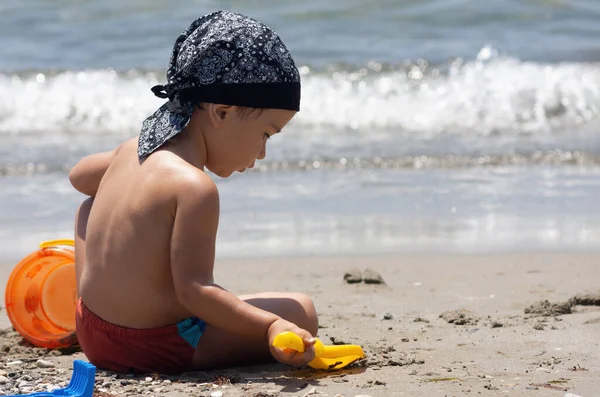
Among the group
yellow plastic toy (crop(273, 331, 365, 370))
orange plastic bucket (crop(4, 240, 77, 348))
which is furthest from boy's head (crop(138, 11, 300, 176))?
orange plastic bucket (crop(4, 240, 77, 348))

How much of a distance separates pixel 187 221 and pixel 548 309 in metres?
1.51

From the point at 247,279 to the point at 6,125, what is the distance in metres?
4.95

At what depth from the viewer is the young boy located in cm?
259

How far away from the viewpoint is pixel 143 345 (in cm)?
277

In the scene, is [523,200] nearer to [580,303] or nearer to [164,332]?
[580,303]

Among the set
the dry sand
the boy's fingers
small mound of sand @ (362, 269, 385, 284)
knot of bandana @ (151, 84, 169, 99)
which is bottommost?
the dry sand

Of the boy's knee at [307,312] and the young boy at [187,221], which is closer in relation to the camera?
the young boy at [187,221]

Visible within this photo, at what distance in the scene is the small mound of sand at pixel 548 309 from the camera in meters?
3.41

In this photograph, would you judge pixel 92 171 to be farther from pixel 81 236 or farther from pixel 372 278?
pixel 372 278

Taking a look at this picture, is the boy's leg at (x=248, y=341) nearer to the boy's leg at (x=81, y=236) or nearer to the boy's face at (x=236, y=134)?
the boy's face at (x=236, y=134)

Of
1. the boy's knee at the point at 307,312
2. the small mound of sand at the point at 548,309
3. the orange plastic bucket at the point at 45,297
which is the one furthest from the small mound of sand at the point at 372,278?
the orange plastic bucket at the point at 45,297

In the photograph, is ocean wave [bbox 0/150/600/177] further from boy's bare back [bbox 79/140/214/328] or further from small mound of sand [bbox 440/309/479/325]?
boy's bare back [bbox 79/140/214/328]

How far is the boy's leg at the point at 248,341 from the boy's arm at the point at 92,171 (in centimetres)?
64

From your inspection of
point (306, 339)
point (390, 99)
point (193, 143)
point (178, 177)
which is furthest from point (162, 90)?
point (390, 99)
